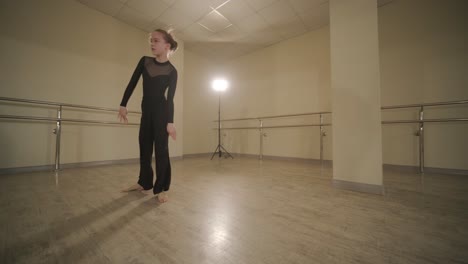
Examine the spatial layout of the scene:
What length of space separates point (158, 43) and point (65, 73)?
239cm

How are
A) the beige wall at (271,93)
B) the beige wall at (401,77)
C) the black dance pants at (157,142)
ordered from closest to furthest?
the black dance pants at (157,142) → the beige wall at (401,77) → the beige wall at (271,93)

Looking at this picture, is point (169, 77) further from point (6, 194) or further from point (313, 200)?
point (6, 194)

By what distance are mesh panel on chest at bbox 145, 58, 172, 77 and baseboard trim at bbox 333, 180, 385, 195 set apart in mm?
1903

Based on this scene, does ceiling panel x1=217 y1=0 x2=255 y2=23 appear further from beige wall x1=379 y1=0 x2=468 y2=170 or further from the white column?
beige wall x1=379 y1=0 x2=468 y2=170

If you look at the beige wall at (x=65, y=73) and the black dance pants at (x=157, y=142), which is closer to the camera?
the black dance pants at (x=157, y=142)

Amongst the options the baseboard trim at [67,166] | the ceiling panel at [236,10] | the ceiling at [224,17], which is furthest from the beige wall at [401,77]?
the baseboard trim at [67,166]

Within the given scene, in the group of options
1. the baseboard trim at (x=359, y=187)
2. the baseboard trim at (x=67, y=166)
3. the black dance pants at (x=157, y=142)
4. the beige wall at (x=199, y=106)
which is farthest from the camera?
the beige wall at (x=199, y=106)

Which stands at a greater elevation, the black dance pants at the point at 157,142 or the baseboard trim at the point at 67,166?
the black dance pants at the point at 157,142

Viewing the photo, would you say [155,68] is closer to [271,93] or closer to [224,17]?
[224,17]

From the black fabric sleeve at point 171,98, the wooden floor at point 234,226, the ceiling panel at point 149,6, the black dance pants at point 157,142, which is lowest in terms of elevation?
the wooden floor at point 234,226

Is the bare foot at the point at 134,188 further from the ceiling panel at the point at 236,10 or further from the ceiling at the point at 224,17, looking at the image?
the ceiling panel at the point at 236,10

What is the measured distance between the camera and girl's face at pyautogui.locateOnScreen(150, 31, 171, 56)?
1.38 metres

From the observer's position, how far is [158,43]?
1.38 m

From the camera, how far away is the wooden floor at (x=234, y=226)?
0.70 meters
